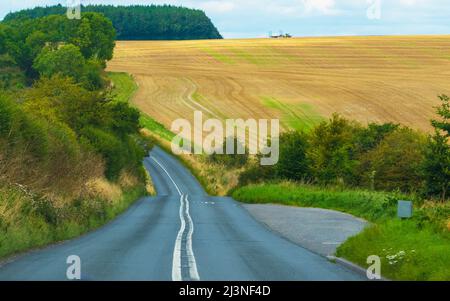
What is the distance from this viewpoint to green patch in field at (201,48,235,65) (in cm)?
14624

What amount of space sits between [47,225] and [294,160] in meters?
39.7

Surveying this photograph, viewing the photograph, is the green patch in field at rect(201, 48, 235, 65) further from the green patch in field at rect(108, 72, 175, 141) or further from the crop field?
the green patch in field at rect(108, 72, 175, 141)

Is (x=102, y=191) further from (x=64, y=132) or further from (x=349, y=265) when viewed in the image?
(x=349, y=265)

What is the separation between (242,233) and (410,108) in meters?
68.4

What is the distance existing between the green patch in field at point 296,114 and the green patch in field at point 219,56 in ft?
127

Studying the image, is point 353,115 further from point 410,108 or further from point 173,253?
point 173,253

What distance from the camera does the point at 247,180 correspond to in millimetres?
72500

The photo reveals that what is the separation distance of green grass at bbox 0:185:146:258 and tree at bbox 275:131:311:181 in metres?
28.2

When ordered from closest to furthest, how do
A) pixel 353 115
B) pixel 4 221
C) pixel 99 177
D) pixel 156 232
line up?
pixel 4 221 < pixel 156 232 < pixel 99 177 < pixel 353 115

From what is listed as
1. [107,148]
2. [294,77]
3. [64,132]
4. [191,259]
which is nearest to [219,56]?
[294,77]

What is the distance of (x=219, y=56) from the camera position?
152 meters

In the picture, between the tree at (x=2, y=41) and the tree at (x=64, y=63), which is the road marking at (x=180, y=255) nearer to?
the tree at (x=64, y=63)

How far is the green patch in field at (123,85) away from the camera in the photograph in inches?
4679

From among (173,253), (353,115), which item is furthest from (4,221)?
(353,115)
